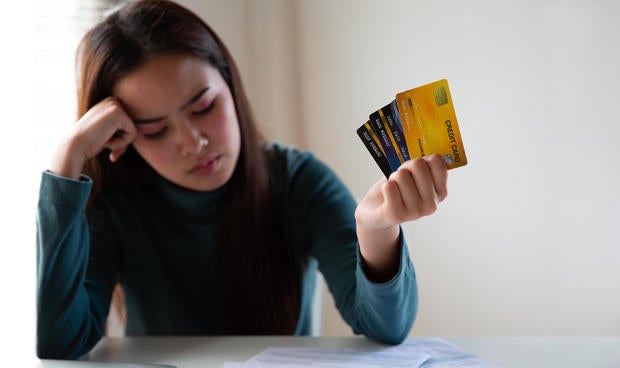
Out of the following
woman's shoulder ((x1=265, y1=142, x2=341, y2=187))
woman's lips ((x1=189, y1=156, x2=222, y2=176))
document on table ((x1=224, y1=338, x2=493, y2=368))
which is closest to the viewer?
document on table ((x1=224, y1=338, x2=493, y2=368))

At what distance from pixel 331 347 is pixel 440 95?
434mm

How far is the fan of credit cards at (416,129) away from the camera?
81cm

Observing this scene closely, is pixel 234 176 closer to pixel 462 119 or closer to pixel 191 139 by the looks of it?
Result: pixel 191 139

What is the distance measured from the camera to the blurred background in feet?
4.09

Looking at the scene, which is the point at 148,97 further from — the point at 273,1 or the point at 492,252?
the point at 273,1

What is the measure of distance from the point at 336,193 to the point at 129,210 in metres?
0.45

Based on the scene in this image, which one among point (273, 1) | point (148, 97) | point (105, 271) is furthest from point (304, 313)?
point (273, 1)

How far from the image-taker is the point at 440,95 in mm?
803

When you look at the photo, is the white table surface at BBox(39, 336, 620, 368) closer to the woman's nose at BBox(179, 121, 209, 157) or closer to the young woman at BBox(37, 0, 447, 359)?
the young woman at BBox(37, 0, 447, 359)

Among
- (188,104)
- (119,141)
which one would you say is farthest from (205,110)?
(119,141)

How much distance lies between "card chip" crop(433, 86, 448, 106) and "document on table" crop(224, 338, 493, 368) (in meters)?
0.36

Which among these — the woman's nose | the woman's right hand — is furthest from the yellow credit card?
the woman's right hand

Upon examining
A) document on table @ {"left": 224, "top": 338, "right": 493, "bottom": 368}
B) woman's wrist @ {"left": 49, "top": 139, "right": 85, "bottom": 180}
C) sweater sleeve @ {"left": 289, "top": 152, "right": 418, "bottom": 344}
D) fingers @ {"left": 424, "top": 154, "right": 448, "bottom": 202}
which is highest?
woman's wrist @ {"left": 49, "top": 139, "right": 85, "bottom": 180}

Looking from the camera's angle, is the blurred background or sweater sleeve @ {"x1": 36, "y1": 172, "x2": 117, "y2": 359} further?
the blurred background
